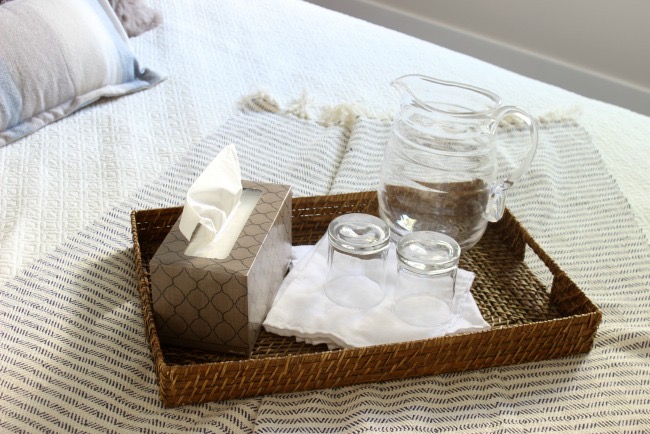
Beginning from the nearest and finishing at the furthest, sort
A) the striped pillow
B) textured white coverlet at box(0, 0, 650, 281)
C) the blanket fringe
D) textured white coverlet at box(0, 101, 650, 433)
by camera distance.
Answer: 1. textured white coverlet at box(0, 101, 650, 433)
2. textured white coverlet at box(0, 0, 650, 281)
3. the striped pillow
4. the blanket fringe

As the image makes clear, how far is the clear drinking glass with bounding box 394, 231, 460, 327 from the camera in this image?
840 millimetres

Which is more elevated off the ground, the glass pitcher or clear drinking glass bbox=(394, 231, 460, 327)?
the glass pitcher

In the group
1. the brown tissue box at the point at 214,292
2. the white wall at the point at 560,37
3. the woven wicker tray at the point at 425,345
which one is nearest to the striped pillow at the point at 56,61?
the woven wicker tray at the point at 425,345

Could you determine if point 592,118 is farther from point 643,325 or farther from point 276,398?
point 276,398

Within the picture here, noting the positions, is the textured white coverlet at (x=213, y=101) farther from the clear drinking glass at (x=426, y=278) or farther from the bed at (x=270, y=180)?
the clear drinking glass at (x=426, y=278)

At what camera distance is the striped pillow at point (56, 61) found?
1245 mm

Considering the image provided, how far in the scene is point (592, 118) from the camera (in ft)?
4.78

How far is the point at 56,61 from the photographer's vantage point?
130 centimetres

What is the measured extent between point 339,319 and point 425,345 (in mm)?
112

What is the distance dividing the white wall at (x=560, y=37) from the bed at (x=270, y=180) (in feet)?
3.05

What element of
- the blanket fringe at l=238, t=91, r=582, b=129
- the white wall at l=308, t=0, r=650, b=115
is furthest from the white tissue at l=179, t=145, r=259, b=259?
the white wall at l=308, t=0, r=650, b=115

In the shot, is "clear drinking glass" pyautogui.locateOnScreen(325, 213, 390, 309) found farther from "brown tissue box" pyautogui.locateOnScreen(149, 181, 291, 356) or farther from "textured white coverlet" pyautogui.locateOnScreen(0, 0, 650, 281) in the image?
"textured white coverlet" pyautogui.locateOnScreen(0, 0, 650, 281)

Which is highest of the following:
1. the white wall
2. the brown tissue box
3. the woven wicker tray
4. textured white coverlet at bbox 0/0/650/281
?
the brown tissue box

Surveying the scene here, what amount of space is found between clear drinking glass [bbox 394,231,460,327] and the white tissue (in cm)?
20
